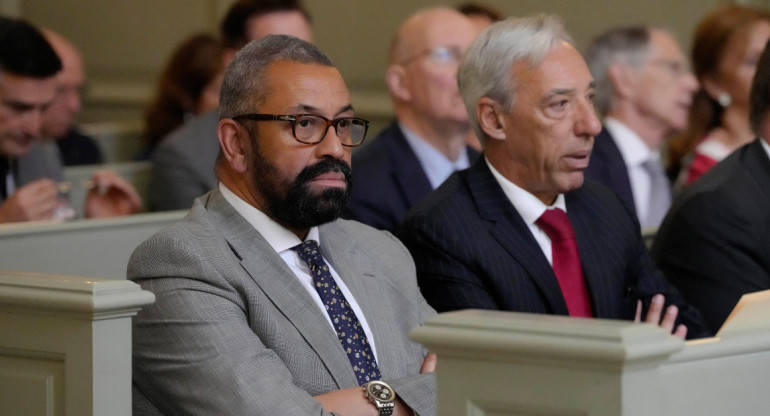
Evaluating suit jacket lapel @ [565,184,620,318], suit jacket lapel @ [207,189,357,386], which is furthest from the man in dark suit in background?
suit jacket lapel @ [207,189,357,386]

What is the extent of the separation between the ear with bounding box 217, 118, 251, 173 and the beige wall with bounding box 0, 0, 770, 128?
13.5ft

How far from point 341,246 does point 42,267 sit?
3.24 ft

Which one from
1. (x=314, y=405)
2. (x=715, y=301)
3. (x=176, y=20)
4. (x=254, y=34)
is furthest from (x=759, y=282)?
(x=176, y=20)

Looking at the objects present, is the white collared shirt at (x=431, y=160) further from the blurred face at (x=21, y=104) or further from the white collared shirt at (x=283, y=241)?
the white collared shirt at (x=283, y=241)

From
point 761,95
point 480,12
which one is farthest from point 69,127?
point 761,95

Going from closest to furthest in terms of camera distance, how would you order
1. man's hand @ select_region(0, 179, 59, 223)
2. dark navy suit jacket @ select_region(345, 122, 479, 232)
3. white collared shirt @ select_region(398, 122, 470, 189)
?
dark navy suit jacket @ select_region(345, 122, 479, 232) → man's hand @ select_region(0, 179, 59, 223) → white collared shirt @ select_region(398, 122, 470, 189)

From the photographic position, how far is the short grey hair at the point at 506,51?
313cm

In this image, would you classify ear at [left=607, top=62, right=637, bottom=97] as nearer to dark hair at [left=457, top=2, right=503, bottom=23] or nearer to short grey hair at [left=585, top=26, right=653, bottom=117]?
short grey hair at [left=585, top=26, right=653, bottom=117]

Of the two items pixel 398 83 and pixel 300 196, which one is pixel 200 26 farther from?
pixel 300 196

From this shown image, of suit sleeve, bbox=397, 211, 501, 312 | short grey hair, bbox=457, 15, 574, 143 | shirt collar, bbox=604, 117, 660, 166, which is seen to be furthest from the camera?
shirt collar, bbox=604, 117, 660, 166

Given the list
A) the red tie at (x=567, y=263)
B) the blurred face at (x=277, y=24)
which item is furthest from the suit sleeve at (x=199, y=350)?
the blurred face at (x=277, y=24)

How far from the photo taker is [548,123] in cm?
312

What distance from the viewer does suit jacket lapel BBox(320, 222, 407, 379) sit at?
2.55 m

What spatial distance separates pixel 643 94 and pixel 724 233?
2225 millimetres
